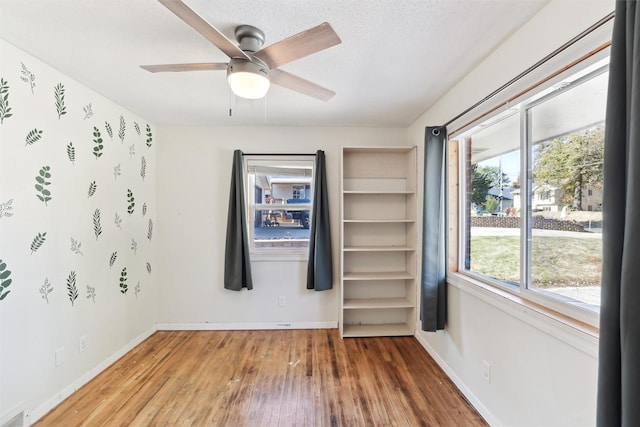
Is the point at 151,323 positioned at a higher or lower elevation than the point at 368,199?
lower

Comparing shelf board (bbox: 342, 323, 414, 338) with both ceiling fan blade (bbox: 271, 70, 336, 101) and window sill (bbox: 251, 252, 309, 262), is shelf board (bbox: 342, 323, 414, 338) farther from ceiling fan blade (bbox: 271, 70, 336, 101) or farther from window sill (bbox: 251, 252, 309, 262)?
ceiling fan blade (bbox: 271, 70, 336, 101)

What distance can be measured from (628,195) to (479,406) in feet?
5.54

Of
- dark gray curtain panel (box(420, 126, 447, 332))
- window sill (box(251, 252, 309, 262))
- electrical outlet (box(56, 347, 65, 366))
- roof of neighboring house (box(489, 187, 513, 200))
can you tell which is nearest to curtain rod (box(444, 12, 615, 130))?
dark gray curtain panel (box(420, 126, 447, 332))

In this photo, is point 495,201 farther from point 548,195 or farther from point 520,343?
point 520,343

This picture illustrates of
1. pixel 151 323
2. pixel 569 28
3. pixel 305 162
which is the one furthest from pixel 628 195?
pixel 151 323

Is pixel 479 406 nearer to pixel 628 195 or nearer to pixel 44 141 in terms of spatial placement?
pixel 628 195

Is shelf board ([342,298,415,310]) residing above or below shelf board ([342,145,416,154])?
below

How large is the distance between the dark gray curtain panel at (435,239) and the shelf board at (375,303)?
615 millimetres

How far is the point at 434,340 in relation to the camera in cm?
244

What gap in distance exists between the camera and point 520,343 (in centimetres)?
147

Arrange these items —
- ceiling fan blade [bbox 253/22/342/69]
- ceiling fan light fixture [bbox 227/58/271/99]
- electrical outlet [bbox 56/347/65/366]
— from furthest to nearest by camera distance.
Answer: electrical outlet [bbox 56/347/65/366] < ceiling fan light fixture [bbox 227/58/271/99] < ceiling fan blade [bbox 253/22/342/69]

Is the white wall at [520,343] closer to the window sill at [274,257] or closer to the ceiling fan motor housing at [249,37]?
the ceiling fan motor housing at [249,37]

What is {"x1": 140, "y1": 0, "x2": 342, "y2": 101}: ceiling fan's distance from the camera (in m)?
1.11

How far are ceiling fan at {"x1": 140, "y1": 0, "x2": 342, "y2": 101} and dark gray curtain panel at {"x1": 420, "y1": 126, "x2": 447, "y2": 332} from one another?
1168 mm
